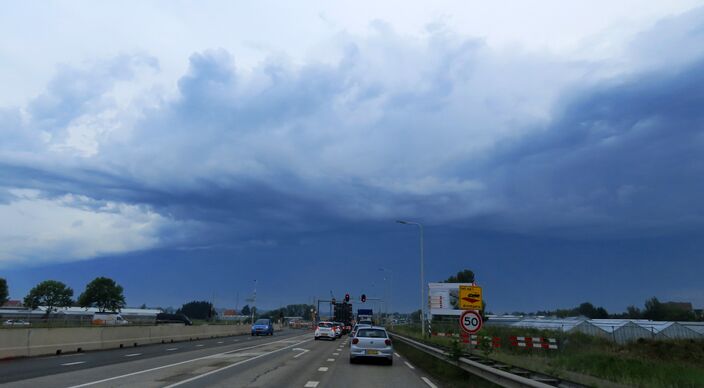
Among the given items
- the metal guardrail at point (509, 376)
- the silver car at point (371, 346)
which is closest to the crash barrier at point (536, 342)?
the silver car at point (371, 346)

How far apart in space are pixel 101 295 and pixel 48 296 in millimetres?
12288

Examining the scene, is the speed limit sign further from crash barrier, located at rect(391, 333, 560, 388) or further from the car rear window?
the car rear window

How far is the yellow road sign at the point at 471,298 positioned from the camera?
18984 mm

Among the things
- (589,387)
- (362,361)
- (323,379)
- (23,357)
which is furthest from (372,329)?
(23,357)

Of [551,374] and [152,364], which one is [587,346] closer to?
[551,374]

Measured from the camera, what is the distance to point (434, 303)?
77.0m

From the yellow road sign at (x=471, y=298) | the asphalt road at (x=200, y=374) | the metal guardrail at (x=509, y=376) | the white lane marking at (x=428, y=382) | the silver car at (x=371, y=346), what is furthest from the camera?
the silver car at (x=371, y=346)

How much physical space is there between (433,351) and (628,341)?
79.2ft

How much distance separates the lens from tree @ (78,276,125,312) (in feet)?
451

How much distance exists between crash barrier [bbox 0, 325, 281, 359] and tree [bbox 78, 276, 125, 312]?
362 ft

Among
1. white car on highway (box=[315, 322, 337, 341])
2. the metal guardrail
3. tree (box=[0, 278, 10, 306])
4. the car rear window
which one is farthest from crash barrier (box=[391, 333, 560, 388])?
tree (box=[0, 278, 10, 306])

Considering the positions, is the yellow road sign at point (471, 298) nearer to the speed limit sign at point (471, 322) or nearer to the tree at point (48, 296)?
the speed limit sign at point (471, 322)

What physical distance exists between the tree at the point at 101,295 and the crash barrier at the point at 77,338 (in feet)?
362

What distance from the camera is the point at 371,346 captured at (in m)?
21.9
